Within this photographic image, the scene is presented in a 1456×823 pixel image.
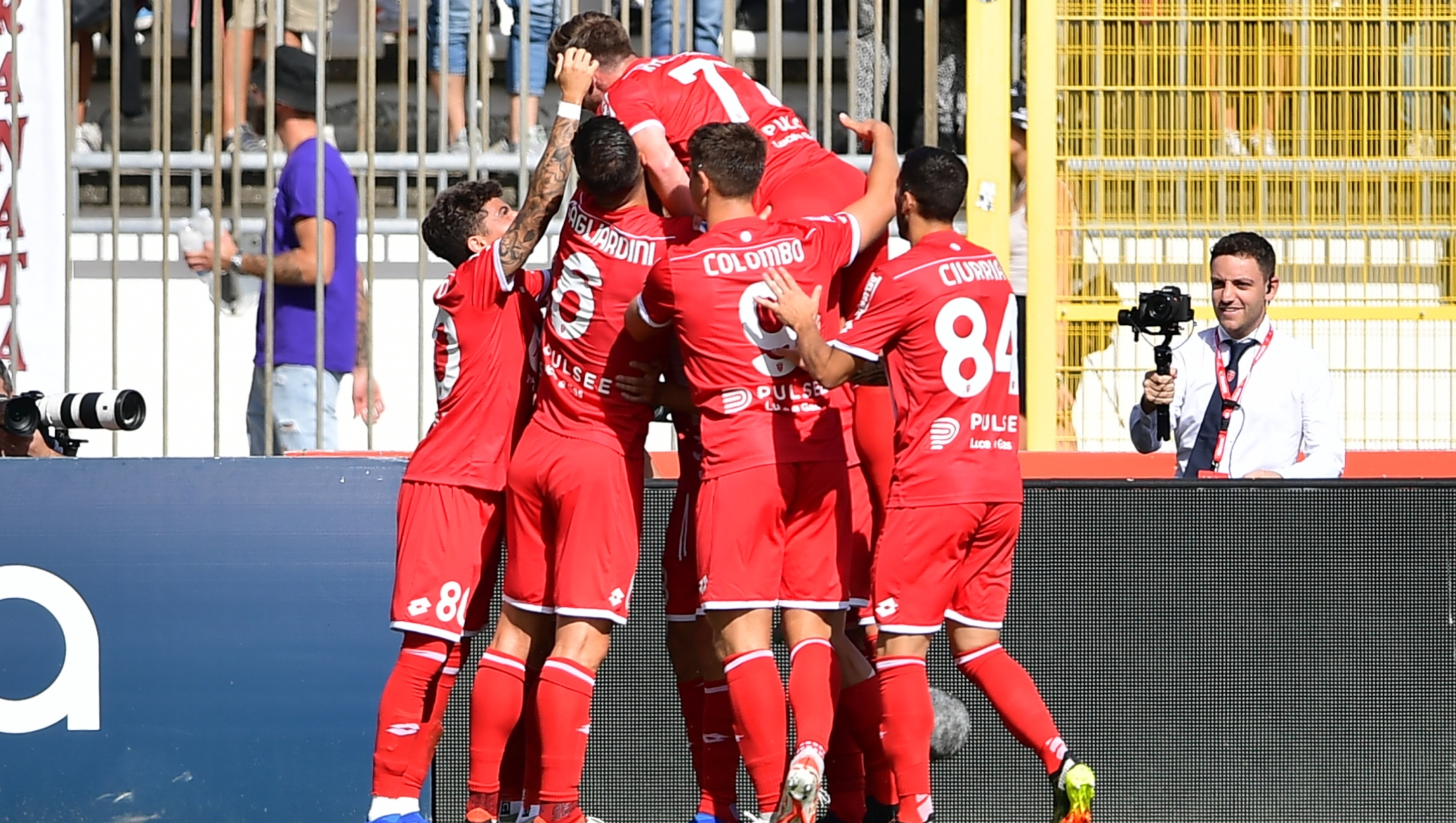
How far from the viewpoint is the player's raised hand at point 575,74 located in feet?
19.1

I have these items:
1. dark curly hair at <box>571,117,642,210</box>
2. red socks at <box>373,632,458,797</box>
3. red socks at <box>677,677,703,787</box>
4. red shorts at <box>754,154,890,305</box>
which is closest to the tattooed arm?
dark curly hair at <box>571,117,642,210</box>

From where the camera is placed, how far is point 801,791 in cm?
502

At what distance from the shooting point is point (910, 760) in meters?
5.43

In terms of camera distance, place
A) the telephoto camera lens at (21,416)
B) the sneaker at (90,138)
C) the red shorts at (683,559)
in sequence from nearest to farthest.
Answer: the red shorts at (683,559) → the telephoto camera lens at (21,416) → the sneaker at (90,138)

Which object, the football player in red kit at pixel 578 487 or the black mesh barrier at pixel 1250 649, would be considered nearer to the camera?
the football player in red kit at pixel 578 487

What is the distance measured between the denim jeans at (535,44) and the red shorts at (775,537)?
2.77m

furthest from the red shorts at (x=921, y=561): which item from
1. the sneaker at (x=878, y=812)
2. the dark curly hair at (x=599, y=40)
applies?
the dark curly hair at (x=599, y=40)

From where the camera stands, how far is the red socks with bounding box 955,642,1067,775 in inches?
216

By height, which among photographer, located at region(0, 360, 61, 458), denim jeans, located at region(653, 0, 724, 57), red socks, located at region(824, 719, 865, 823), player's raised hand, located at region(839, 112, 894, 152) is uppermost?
denim jeans, located at region(653, 0, 724, 57)

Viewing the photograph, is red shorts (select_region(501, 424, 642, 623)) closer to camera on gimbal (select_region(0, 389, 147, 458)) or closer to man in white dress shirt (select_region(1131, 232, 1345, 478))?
camera on gimbal (select_region(0, 389, 147, 458))

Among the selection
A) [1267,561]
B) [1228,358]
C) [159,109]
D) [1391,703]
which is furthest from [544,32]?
[1391,703]

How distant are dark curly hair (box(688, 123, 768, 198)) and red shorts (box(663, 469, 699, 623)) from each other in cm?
95

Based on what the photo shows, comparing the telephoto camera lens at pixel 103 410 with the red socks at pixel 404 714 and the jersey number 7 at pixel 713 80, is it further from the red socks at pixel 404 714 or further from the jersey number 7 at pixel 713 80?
the jersey number 7 at pixel 713 80

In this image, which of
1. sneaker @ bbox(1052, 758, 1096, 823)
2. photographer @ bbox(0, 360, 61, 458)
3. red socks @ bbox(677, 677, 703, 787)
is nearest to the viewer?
sneaker @ bbox(1052, 758, 1096, 823)
